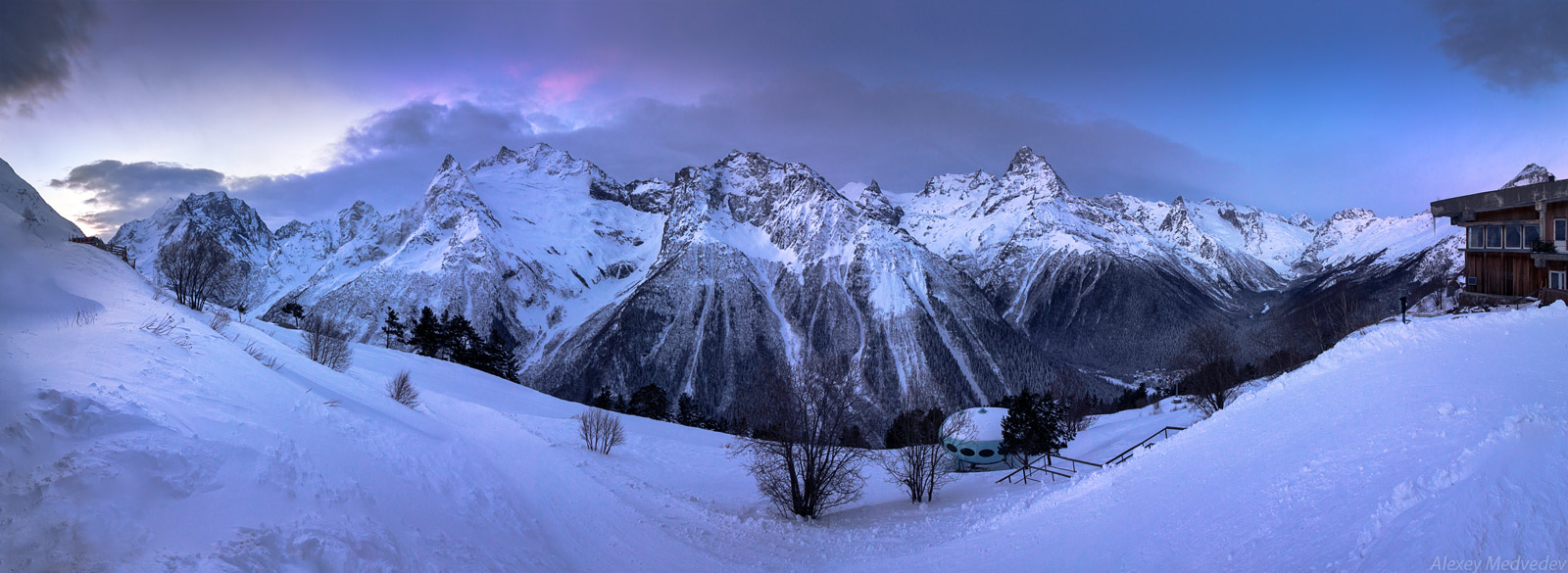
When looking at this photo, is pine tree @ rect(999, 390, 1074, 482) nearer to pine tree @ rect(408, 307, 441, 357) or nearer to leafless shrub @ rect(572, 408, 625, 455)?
leafless shrub @ rect(572, 408, 625, 455)

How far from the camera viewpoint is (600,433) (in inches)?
1272

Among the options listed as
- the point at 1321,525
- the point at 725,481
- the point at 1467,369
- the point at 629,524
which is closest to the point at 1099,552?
the point at 1321,525

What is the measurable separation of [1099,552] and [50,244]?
649 inches

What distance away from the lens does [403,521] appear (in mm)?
8875

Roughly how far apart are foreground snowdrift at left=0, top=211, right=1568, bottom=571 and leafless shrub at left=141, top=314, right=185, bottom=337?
175 millimetres

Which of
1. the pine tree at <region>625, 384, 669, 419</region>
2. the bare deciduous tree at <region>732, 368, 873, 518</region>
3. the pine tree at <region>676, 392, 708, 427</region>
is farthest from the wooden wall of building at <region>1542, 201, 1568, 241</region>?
the pine tree at <region>625, 384, 669, 419</region>

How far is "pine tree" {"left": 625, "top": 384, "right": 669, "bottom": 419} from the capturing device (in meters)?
66.9

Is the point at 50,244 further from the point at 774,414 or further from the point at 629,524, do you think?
the point at 774,414

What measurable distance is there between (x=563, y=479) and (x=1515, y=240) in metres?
38.7

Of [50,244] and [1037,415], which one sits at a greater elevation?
[50,244]

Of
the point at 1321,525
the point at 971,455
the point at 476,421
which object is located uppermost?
the point at 1321,525

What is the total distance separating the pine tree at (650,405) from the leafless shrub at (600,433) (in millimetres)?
34037

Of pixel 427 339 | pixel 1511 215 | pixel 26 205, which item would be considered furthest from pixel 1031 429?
pixel 427 339

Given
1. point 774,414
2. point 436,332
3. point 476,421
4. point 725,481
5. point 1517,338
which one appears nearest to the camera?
point 1517,338
